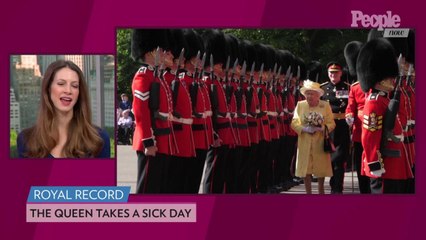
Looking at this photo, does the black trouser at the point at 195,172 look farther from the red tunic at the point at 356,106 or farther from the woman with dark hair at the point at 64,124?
the red tunic at the point at 356,106

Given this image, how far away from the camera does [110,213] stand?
8.04 meters

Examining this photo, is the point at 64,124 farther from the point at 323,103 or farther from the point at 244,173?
the point at 323,103

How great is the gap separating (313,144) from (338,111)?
366 mm

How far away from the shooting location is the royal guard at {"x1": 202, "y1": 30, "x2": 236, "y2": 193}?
27.6 ft

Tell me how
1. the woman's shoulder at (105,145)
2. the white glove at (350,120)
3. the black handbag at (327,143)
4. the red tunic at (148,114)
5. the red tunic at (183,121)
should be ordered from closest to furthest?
the red tunic at (148,114) → the woman's shoulder at (105,145) → the red tunic at (183,121) → the white glove at (350,120) → the black handbag at (327,143)

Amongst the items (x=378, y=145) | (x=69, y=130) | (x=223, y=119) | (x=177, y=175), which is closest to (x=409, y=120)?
(x=378, y=145)

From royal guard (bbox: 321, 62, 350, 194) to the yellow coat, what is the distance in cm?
5

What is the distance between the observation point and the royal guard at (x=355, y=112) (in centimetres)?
828

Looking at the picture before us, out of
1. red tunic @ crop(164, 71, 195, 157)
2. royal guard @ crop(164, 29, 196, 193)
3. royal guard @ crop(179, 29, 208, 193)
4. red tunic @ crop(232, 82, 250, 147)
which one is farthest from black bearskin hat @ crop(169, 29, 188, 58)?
red tunic @ crop(232, 82, 250, 147)

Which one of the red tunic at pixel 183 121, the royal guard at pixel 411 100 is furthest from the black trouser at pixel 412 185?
the red tunic at pixel 183 121

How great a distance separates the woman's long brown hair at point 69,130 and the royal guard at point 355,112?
86.6 inches

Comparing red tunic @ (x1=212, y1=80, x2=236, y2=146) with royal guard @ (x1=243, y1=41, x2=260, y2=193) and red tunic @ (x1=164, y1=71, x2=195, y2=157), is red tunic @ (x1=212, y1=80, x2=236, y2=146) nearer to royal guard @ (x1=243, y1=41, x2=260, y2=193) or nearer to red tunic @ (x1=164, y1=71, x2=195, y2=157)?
royal guard @ (x1=243, y1=41, x2=260, y2=193)

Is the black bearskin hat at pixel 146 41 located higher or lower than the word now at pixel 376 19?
lower

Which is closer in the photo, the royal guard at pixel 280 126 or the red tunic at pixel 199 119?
the red tunic at pixel 199 119
